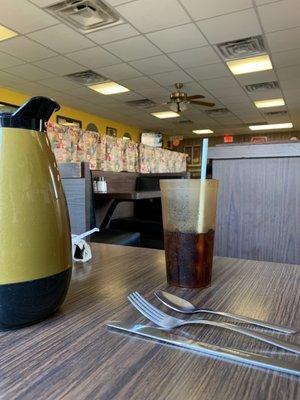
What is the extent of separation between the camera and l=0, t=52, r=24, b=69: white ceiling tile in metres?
4.15

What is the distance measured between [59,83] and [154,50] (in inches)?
78.6

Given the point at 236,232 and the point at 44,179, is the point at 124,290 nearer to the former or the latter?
the point at 44,179

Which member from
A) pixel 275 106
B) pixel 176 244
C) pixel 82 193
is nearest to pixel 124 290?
pixel 176 244

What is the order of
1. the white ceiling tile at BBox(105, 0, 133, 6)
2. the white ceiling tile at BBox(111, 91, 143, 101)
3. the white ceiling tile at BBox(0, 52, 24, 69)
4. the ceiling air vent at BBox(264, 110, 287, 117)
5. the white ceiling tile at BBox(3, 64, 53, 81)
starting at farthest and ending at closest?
the ceiling air vent at BBox(264, 110, 287, 117) < the white ceiling tile at BBox(111, 91, 143, 101) < the white ceiling tile at BBox(3, 64, 53, 81) < the white ceiling tile at BBox(0, 52, 24, 69) < the white ceiling tile at BBox(105, 0, 133, 6)

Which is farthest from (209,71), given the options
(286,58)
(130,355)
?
(130,355)

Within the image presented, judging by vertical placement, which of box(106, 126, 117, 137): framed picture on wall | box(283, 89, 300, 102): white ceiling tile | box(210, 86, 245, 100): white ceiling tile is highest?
box(210, 86, 245, 100): white ceiling tile

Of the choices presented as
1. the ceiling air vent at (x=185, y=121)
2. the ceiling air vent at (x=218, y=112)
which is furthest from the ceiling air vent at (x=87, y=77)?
the ceiling air vent at (x=185, y=121)

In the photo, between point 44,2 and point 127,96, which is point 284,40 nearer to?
point 44,2

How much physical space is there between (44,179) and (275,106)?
7.44 meters

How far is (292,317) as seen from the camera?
46 cm

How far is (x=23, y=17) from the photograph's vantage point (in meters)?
3.14

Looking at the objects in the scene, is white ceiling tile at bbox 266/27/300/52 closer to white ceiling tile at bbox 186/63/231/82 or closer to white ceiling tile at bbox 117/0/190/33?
white ceiling tile at bbox 186/63/231/82

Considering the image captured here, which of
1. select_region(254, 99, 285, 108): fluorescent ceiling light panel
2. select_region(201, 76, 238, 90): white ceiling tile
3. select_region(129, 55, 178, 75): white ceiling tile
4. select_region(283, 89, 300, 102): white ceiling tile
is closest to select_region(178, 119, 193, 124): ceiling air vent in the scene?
select_region(254, 99, 285, 108): fluorescent ceiling light panel

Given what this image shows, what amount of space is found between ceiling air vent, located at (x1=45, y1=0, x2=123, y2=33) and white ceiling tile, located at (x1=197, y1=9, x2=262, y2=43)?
35.5 inches
